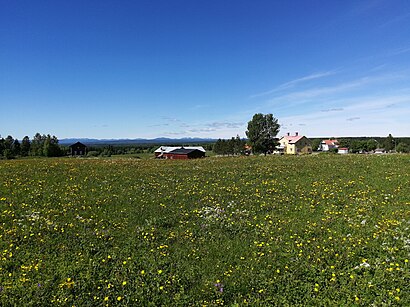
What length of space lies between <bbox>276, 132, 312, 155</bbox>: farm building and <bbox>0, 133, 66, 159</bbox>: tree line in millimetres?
97864

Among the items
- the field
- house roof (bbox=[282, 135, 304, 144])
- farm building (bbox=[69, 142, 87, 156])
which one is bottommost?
the field

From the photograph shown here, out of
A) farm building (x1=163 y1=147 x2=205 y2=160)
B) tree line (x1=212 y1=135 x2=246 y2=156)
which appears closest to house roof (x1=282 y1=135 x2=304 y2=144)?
tree line (x1=212 y1=135 x2=246 y2=156)

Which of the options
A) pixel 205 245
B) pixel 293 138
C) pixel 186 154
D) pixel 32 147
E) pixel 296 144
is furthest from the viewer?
pixel 293 138

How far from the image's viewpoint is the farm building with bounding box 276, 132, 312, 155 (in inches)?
4893

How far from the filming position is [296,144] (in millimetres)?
124188

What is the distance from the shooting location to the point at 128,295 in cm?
674

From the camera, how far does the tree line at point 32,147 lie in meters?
98.1

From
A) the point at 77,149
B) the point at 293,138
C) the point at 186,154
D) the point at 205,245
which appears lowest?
the point at 205,245

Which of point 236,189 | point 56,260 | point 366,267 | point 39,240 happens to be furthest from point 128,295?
point 236,189

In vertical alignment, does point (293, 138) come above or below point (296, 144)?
above

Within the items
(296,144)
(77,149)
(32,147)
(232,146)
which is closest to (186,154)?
(77,149)

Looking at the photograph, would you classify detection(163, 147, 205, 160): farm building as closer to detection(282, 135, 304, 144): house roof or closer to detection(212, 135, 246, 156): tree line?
detection(212, 135, 246, 156): tree line

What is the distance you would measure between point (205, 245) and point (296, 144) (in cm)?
12290

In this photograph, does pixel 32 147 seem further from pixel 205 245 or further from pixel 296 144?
pixel 205 245
